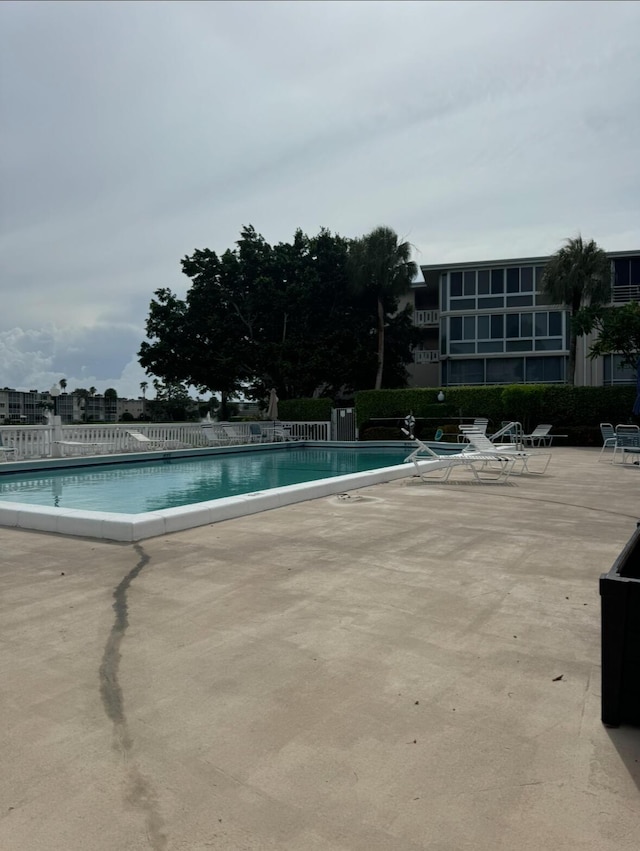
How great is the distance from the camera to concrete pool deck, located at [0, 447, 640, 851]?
1.83m

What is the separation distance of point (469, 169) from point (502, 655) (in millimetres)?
12480

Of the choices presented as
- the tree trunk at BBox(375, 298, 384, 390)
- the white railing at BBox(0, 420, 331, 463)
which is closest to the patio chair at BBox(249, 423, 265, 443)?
the white railing at BBox(0, 420, 331, 463)

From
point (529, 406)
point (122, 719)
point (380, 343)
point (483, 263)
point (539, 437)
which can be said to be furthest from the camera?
point (380, 343)

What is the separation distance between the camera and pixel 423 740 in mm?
2281

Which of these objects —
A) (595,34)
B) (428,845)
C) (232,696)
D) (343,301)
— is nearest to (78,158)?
(595,34)

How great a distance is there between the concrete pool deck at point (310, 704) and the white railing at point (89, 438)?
13.0m

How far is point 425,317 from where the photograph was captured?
37781mm

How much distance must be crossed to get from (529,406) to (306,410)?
1037cm

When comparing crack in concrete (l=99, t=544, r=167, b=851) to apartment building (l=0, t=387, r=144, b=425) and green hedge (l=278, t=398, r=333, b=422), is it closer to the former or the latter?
green hedge (l=278, t=398, r=333, b=422)

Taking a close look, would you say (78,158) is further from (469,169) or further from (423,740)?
(423,740)

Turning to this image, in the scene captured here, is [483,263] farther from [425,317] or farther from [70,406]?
[70,406]

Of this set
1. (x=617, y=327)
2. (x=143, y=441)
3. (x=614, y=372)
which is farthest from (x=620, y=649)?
(x=614, y=372)

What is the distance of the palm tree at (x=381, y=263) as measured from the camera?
3198 cm

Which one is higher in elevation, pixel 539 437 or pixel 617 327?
pixel 617 327
